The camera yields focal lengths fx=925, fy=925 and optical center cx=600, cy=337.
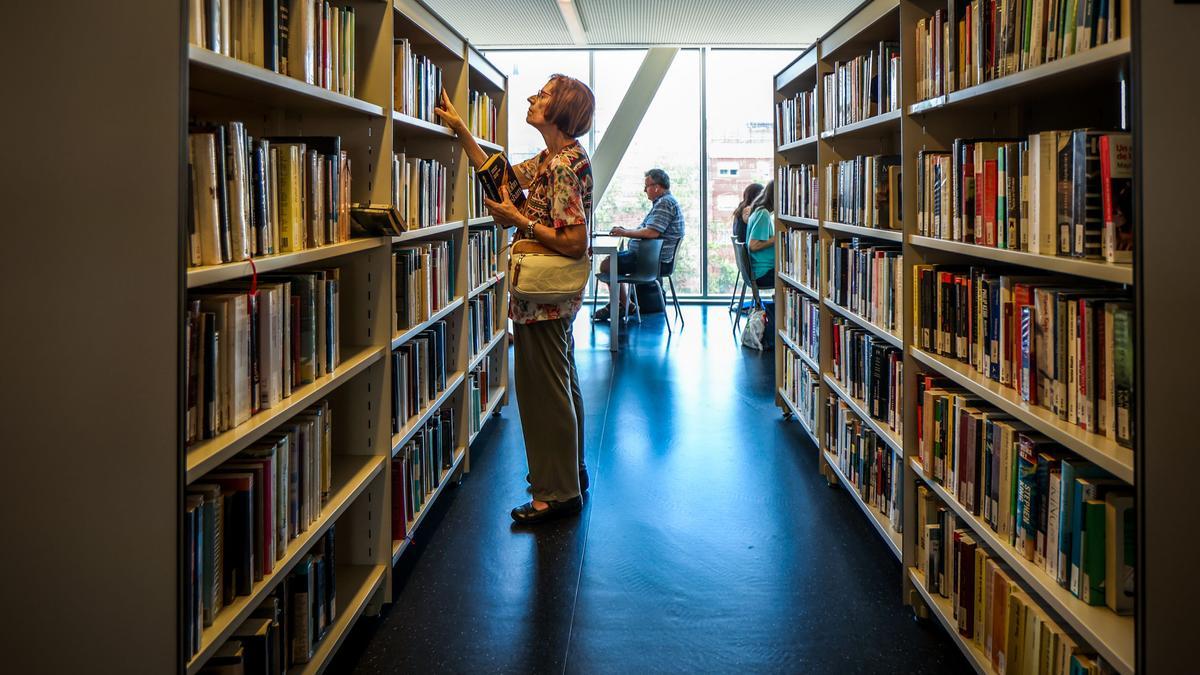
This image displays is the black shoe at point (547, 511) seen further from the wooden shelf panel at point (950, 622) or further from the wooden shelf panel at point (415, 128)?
the wooden shelf panel at point (415, 128)

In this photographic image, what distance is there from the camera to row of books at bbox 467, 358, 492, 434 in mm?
3849

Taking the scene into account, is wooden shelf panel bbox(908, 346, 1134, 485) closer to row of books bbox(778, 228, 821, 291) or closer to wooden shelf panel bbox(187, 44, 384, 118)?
wooden shelf panel bbox(187, 44, 384, 118)

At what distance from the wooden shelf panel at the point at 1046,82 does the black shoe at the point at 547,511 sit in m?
1.67

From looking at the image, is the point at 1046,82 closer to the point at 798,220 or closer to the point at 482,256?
the point at 798,220

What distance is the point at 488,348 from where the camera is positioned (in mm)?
4266

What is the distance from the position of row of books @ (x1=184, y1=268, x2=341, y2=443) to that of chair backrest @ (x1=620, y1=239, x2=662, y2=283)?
5.06 m

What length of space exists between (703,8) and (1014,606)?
21.0ft

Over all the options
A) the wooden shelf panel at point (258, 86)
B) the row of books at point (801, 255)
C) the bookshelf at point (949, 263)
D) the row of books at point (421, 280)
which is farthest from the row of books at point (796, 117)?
the wooden shelf panel at point (258, 86)

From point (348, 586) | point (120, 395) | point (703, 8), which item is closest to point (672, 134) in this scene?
point (703, 8)

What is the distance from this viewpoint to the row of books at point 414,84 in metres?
2.81

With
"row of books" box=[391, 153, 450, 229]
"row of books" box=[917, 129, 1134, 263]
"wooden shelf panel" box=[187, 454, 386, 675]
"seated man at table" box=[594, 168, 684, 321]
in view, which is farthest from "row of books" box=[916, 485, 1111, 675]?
"seated man at table" box=[594, 168, 684, 321]

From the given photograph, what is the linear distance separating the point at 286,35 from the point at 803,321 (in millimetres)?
2807

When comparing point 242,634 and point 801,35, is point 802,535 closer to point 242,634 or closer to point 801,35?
point 242,634

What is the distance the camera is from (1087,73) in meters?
1.57
